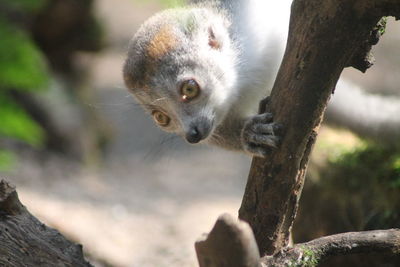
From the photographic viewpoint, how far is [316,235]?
3441 millimetres

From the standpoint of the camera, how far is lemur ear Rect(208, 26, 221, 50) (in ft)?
9.11

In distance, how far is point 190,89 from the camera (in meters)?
2.70

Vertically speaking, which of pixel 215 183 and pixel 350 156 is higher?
pixel 215 183

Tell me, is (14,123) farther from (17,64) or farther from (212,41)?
(212,41)

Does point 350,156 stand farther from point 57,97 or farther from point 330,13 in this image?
point 57,97

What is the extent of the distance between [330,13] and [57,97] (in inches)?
224

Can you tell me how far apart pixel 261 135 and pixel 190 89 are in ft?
1.91

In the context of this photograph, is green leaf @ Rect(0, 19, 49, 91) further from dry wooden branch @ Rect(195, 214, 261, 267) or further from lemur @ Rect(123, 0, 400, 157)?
dry wooden branch @ Rect(195, 214, 261, 267)

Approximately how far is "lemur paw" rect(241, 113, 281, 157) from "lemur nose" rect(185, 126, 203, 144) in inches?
9.4

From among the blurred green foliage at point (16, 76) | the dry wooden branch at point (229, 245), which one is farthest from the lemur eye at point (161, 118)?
the blurred green foliage at point (16, 76)

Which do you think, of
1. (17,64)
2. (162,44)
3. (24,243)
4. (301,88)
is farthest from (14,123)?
(301,88)

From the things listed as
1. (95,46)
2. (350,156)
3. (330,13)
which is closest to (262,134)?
(330,13)

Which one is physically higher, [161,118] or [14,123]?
[14,123]

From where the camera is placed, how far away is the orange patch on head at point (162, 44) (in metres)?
2.72
